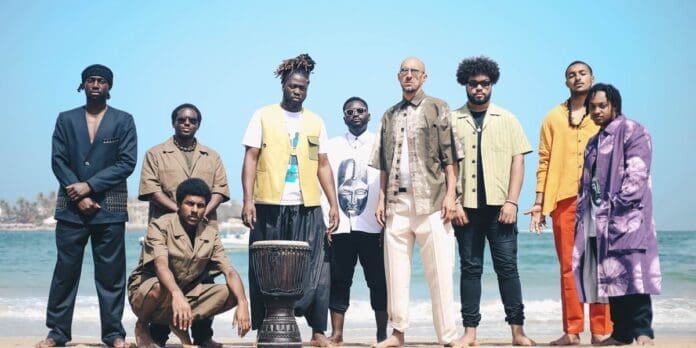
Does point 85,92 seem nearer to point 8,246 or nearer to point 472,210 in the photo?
point 472,210

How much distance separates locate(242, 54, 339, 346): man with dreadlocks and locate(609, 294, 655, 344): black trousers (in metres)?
2.43

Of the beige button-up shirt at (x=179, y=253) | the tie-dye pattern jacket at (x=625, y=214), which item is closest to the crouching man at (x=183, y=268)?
the beige button-up shirt at (x=179, y=253)

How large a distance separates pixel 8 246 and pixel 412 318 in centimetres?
2709

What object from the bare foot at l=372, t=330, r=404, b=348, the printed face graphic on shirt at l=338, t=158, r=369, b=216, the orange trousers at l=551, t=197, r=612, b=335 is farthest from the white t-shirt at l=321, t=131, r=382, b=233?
the orange trousers at l=551, t=197, r=612, b=335

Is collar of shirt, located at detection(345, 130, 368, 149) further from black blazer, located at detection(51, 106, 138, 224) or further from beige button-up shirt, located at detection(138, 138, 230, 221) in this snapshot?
black blazer, located at detection(51, 106, 138, 224)

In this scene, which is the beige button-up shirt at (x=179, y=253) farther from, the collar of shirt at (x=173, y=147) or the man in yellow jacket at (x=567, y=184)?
the man in yellow jacket at (x=567, y=184)

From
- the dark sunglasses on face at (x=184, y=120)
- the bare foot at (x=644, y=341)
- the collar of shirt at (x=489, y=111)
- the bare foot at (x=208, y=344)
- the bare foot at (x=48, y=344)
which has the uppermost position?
the collar of shirt at (x=489, y=111)

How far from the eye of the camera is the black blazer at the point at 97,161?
282 inches

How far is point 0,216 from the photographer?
278ft

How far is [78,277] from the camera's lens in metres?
7.20

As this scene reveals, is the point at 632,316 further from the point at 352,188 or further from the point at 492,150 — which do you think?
the point at 352,188

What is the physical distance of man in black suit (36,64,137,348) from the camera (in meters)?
7.14

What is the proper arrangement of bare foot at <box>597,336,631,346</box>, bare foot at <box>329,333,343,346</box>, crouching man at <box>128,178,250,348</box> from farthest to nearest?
bare foot at <box>329,333,343,346</box> < bare foot at <box>597,336,631,346</box> < crouching man at <box>128,178,250,348</box>

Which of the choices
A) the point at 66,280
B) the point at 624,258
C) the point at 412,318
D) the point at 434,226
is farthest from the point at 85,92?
the point at 412,318
